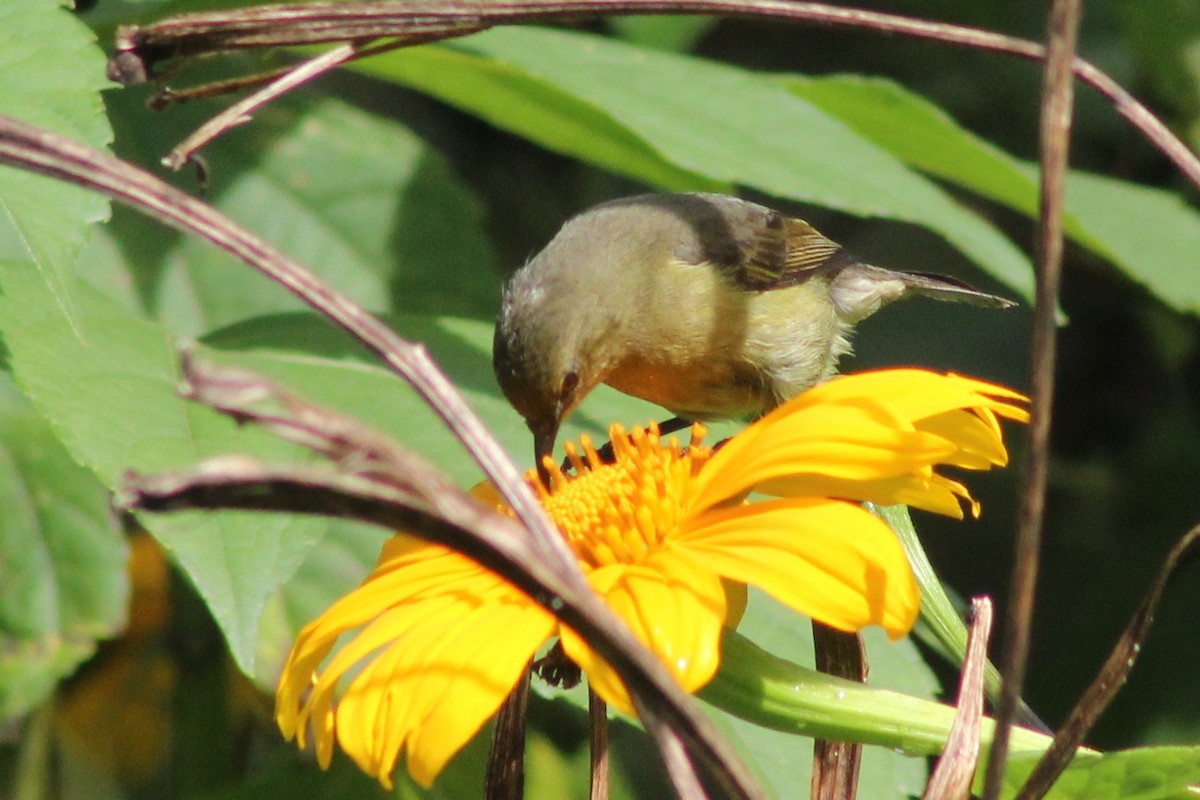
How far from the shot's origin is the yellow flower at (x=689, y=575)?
101 cm

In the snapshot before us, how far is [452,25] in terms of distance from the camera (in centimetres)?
112

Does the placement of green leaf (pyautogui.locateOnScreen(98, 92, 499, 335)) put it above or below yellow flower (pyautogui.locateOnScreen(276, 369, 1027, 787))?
below

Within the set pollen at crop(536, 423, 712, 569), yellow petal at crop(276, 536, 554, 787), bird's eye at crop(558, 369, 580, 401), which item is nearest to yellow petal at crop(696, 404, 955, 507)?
pollen at crop(536, 423, 712, 569)

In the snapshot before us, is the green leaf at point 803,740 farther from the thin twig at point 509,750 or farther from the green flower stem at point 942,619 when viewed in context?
the thin twig at point 509,750

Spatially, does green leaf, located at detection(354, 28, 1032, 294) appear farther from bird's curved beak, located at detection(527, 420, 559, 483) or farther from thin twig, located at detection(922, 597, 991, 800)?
thin twig, located at detection(922, 597, 991, 800)

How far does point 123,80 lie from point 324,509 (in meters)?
0.56

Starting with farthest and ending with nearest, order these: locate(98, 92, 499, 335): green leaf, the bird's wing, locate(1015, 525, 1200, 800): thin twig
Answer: the bird's wing
locate(98, 92, 499, 335): green leaf
locate(1015, 525, 1200, 800): thin twig

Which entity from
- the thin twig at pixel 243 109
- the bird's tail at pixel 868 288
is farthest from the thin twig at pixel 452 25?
the bird's tail at pixel 868 288

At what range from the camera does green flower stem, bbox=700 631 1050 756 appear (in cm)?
106

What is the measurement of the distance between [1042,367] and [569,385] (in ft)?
5.67

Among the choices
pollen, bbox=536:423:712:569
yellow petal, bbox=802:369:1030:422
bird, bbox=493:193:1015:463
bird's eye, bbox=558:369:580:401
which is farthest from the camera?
bird, bbox=493:193:1015:463

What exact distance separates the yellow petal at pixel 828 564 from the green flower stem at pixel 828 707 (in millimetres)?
67

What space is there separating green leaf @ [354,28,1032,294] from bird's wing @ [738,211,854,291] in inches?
33.8

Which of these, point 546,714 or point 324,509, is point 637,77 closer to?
point 546,714
